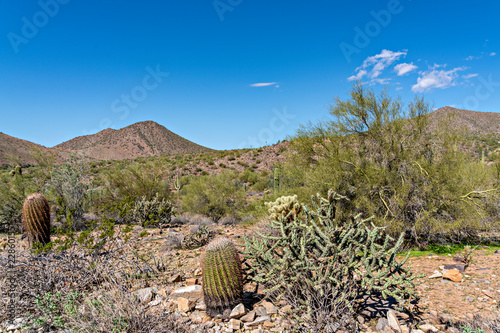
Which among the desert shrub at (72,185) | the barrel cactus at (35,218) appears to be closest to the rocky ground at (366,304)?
the barrel cactus at (35,218)

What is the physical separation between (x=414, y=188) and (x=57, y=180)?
35.9 ft

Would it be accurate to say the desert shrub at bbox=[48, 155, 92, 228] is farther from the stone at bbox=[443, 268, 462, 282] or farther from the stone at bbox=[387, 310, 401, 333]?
the stone at bbox=[443, 268, 462, 282]

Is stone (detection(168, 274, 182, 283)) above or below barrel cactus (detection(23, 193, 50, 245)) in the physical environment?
below

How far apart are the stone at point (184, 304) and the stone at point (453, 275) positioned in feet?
14.1

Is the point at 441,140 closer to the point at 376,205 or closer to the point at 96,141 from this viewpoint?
the point at 376,205

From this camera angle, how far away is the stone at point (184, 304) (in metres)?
3.87

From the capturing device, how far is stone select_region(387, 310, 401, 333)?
10.6ft

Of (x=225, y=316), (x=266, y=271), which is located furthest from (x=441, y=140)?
(x=225, y=316)

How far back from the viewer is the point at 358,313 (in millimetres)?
3551

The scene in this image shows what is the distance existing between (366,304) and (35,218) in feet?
22.4

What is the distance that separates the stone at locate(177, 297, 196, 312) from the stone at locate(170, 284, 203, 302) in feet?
0.31

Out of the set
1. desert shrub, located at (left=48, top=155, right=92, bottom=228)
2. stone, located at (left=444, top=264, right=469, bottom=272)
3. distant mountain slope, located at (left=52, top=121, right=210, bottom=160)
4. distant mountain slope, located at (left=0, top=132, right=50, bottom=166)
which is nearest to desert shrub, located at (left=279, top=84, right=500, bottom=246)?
stone, located at (left=444, top=264, right=469, bottom=272)

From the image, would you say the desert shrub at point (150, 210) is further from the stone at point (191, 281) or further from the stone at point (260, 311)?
the stone at point (260, 311)

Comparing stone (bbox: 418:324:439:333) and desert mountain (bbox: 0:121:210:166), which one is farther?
desert mountain (bbox: 0:121:210:166)
